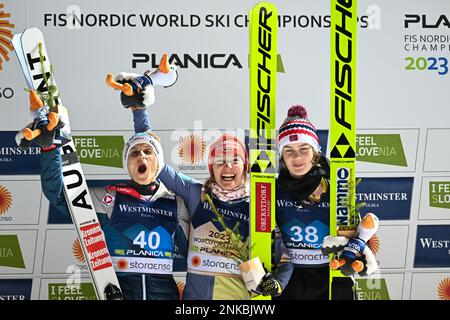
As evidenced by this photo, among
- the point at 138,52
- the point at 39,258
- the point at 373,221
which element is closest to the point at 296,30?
the point at 138,52

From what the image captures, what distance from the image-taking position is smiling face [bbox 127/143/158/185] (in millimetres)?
3916

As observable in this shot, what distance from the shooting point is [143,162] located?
3.91m

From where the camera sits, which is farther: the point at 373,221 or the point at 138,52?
the point at 138,52

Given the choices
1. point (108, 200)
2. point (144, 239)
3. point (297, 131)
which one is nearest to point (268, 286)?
point (144, 239)

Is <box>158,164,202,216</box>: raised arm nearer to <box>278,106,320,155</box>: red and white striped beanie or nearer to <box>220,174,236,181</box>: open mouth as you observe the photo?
<box>220,174,236,181</box>: open mouth

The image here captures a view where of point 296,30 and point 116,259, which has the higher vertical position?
point 296,30

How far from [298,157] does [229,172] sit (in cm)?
38

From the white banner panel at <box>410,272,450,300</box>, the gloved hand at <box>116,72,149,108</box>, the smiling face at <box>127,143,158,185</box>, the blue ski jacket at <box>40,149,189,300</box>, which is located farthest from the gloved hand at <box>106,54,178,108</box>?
the white banner panel at <box>410,272,450,300</box>

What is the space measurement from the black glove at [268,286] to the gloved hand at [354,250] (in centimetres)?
30

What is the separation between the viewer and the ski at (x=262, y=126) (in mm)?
3814

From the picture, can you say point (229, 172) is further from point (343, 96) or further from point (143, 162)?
point (343, 96)

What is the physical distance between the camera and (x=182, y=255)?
161 inches
